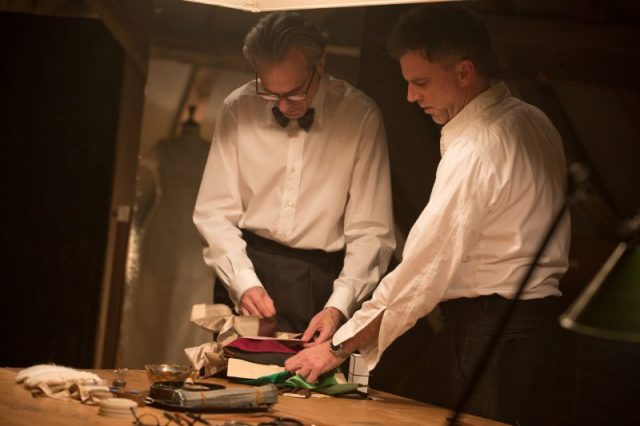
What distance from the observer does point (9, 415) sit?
2.47 meters

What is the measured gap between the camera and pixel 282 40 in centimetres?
401

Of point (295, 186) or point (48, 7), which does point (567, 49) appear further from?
point (48, 7)

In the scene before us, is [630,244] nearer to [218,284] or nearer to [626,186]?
[218,284]

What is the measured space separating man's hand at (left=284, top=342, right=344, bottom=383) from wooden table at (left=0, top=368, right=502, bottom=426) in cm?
13

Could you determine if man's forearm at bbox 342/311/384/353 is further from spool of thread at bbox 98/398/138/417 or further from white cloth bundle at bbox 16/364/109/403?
spool of thread at bbox 98/398/138/417

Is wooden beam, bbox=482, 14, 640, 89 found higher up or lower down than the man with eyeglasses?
higher up

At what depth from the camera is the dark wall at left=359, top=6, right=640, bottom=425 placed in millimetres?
5250

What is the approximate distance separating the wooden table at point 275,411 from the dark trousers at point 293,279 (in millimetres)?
802

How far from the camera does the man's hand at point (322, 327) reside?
3578 millimetres

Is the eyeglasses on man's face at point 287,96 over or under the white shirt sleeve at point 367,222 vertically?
over

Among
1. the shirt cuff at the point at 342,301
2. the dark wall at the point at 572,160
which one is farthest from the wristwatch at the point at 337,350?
the dark wall at the point at 572,160

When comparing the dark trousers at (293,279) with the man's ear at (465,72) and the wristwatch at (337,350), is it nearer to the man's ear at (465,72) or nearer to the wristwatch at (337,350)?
the wristwatch at (337,350)

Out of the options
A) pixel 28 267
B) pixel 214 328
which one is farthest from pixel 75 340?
pixel 214 328

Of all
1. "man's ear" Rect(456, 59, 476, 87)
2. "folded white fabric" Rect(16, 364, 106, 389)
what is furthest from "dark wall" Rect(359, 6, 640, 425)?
"folded white fabric" Rect(16, 364, 106, 389)
